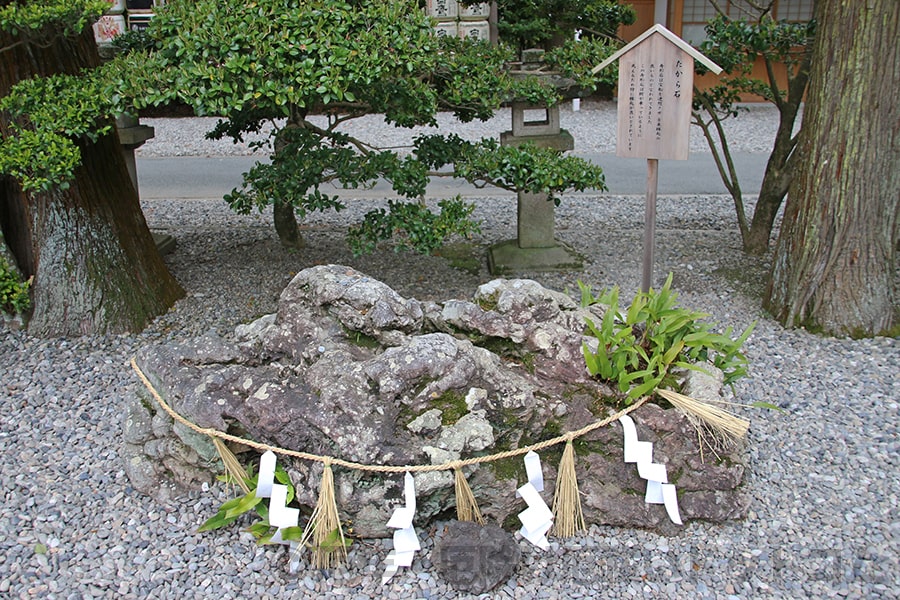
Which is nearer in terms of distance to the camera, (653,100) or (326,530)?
(326,530)

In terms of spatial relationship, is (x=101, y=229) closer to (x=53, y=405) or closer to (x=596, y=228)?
(x=53, y=405)

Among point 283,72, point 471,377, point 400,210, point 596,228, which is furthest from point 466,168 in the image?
point 596,228

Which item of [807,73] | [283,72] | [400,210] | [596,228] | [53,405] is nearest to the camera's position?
[283,72]

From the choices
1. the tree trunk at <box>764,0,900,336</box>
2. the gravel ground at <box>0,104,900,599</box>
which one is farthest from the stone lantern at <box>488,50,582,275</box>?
the tree trunk at <box>764,0,900,336</box>

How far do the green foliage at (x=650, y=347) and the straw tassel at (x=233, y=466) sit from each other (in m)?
1.51

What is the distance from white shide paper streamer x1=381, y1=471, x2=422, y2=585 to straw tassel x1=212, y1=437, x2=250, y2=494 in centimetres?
66

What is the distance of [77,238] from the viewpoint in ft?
16.4

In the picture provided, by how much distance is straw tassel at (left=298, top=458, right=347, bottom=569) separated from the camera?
3.02 metres

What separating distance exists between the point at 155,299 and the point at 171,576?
8.75ft

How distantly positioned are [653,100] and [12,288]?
392 centimetres

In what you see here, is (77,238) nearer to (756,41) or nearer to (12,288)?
(12,288)

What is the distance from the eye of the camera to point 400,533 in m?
3.08

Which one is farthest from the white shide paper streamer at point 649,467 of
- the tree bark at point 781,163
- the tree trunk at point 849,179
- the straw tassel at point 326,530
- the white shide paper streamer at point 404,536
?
the tree bark at point 781,163

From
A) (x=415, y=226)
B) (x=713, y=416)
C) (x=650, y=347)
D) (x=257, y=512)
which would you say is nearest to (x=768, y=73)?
(x=415, y=226)
